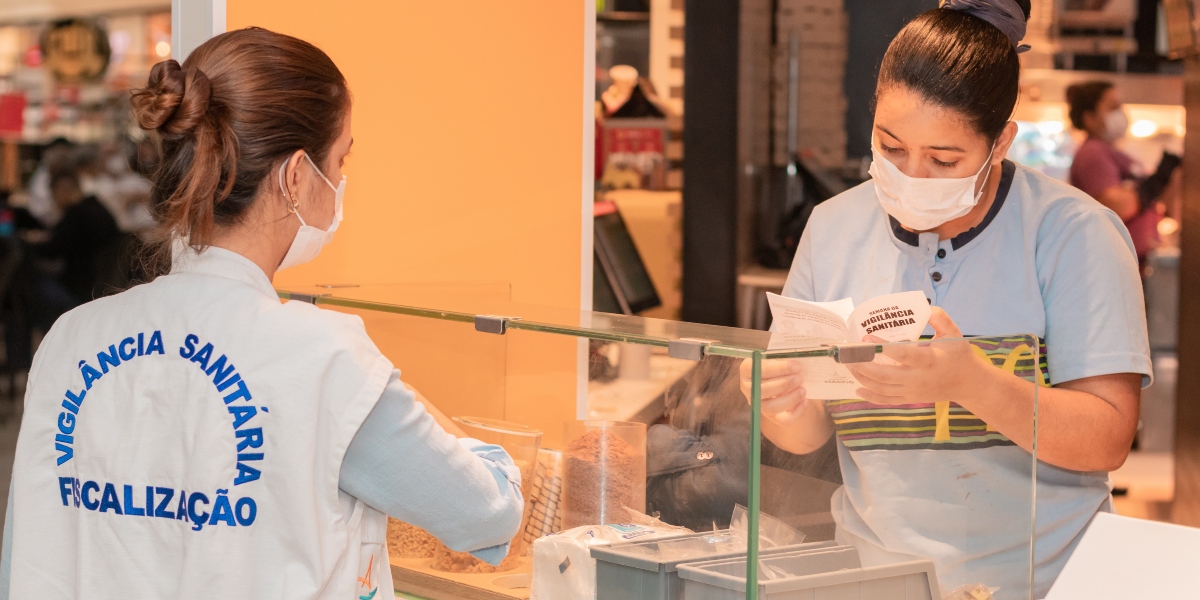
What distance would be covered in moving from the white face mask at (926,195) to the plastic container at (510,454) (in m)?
0.72

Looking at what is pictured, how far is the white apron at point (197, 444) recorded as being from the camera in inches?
43.3

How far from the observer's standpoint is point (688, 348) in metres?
1.28

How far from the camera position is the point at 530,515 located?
1.49 metres

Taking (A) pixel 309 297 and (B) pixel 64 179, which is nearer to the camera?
(A) pixel 309 297

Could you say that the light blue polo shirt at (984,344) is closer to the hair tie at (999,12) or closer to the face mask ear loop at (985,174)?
the face mask ear loop at (985,174)

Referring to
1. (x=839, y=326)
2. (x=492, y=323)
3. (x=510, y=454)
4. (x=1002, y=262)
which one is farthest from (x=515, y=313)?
(x=1002, y=262)

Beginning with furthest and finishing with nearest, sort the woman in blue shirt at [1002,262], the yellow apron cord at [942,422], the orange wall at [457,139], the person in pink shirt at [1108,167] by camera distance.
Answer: the person in pink shirt at [1108,167], the orange wall at [457,139], the woman in blue shirt at [1002,262], the yellow apron cord at [942,422]

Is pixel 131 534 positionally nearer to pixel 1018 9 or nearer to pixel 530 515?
pixel 530 515

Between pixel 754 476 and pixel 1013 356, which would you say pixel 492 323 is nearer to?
pixel 754 476

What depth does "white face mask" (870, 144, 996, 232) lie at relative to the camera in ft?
5.72

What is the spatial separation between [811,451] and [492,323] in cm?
51

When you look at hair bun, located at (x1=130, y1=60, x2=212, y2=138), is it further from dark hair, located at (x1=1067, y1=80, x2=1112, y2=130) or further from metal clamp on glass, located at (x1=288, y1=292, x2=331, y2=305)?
dark hair, located at (x1=1067, y1=80, x2=1112, y2=130)

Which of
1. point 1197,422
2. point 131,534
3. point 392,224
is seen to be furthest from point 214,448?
point 1197,422

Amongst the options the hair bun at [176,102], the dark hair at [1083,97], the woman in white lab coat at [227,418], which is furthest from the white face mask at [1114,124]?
the hair bun at [176,102]
